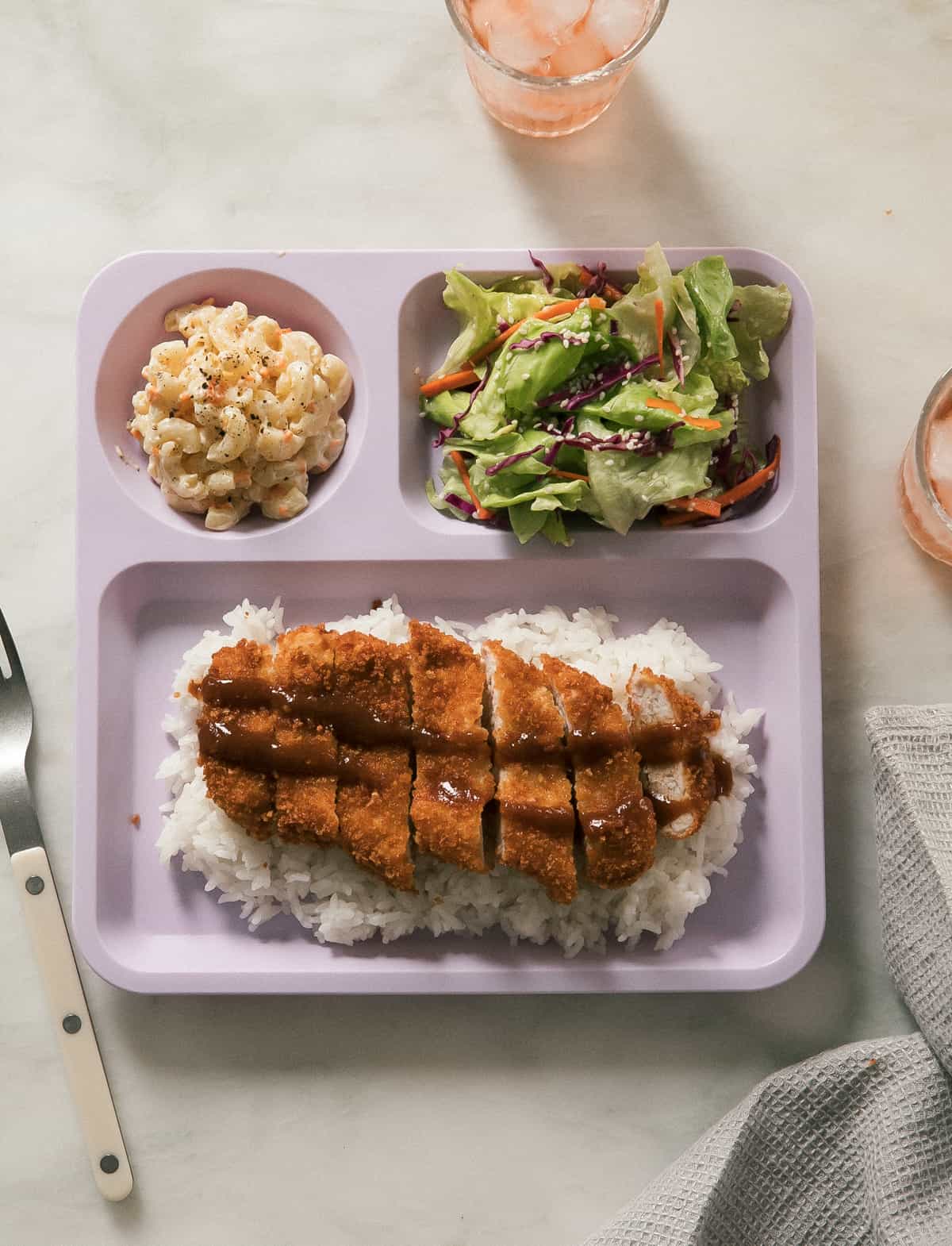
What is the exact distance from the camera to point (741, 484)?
2.85 metres

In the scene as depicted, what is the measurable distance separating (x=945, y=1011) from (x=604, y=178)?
2569 mm

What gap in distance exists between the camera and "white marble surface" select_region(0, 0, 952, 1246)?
303cm

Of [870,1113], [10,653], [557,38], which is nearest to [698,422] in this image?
[557,38]

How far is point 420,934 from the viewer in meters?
2.90

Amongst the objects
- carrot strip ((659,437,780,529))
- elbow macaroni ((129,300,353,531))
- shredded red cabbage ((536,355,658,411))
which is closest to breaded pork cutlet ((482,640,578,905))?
carrot strip ((659,437,780,529))

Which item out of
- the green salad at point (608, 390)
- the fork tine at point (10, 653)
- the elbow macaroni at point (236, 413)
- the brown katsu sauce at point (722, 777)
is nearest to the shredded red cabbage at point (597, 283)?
the green salad at point (608, 390)

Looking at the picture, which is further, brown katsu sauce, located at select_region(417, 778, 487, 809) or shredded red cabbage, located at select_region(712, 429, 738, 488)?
shredded red cabbage, located at select_region(712, 429, 738, 488)

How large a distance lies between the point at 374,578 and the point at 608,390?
84cm

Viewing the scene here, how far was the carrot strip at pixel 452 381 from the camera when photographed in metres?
2.87

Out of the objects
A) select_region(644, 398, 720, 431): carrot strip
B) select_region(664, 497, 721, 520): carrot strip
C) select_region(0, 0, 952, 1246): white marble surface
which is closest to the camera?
select_region(644, 398, 720, 431): carrot strip

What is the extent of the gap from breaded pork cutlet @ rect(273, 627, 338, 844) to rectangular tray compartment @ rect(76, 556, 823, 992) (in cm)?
33

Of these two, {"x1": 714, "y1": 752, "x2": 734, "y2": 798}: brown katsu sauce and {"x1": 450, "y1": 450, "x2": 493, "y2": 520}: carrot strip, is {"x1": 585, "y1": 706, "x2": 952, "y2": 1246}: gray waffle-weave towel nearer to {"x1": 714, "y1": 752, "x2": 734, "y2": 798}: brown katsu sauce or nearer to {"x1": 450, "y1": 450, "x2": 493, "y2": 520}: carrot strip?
{"x1": 714, "y1": 752, "x2": 734, "y2": 798}: brown katsu sauce

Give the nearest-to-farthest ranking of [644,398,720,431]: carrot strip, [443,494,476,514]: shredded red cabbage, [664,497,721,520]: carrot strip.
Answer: [644,398,720,431]: carrot strip < [664,497,721,520]: carrot strip < [443,494,476,514]: shredded red cabbage

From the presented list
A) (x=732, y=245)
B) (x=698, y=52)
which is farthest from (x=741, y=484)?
(x=698, y=52)
